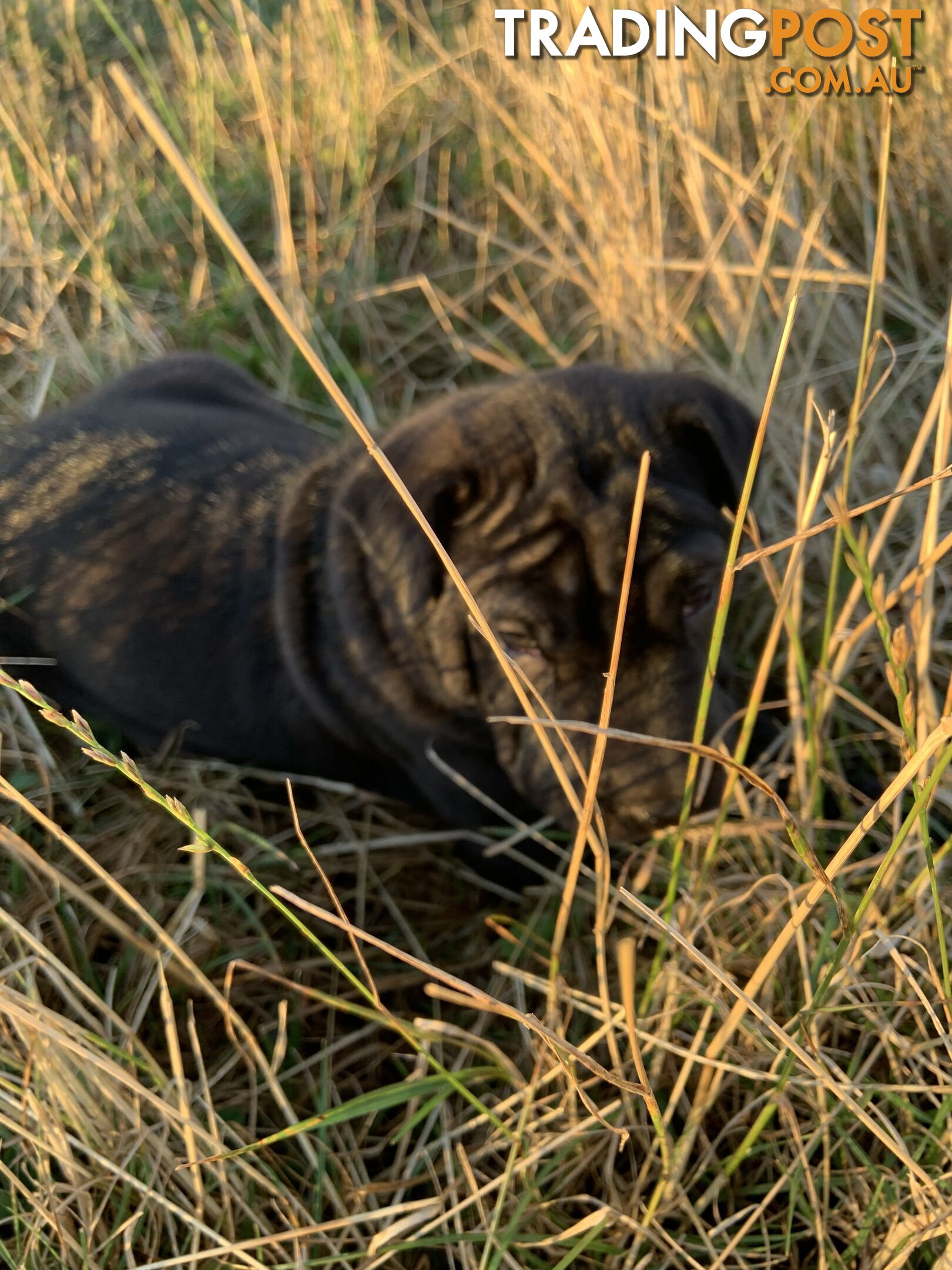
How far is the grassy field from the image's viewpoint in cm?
178

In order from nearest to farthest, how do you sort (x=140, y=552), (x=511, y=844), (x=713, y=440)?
(x=713, y=440)
(x=511, y=844)
(x=140, y=552)

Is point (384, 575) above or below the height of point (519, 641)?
above

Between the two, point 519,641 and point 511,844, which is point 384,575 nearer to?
point 519,641

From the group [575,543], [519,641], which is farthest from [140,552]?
[575,543]

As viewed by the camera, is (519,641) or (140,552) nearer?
(519,641)

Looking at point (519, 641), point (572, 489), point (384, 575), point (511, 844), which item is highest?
point (572, 489)

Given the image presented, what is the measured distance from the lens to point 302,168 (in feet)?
15.6

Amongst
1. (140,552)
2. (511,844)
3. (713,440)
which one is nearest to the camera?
(713,440)

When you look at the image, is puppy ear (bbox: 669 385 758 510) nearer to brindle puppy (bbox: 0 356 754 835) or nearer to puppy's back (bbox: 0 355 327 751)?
brindle puppy (bbox: 0 356 754 835)

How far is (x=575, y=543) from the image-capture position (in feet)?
6.84

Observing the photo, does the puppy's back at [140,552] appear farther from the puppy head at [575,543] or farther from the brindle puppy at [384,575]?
the puppy head at [575,543]

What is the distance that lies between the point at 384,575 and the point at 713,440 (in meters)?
0.82

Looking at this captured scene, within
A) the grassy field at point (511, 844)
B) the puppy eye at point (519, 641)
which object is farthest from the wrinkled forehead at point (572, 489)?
the grassy field at point (511, 844)

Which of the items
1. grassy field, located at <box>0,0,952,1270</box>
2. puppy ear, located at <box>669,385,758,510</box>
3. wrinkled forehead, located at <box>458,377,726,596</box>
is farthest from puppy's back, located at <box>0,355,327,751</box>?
puppy ear, located at <box>669,385,758,510</box>
